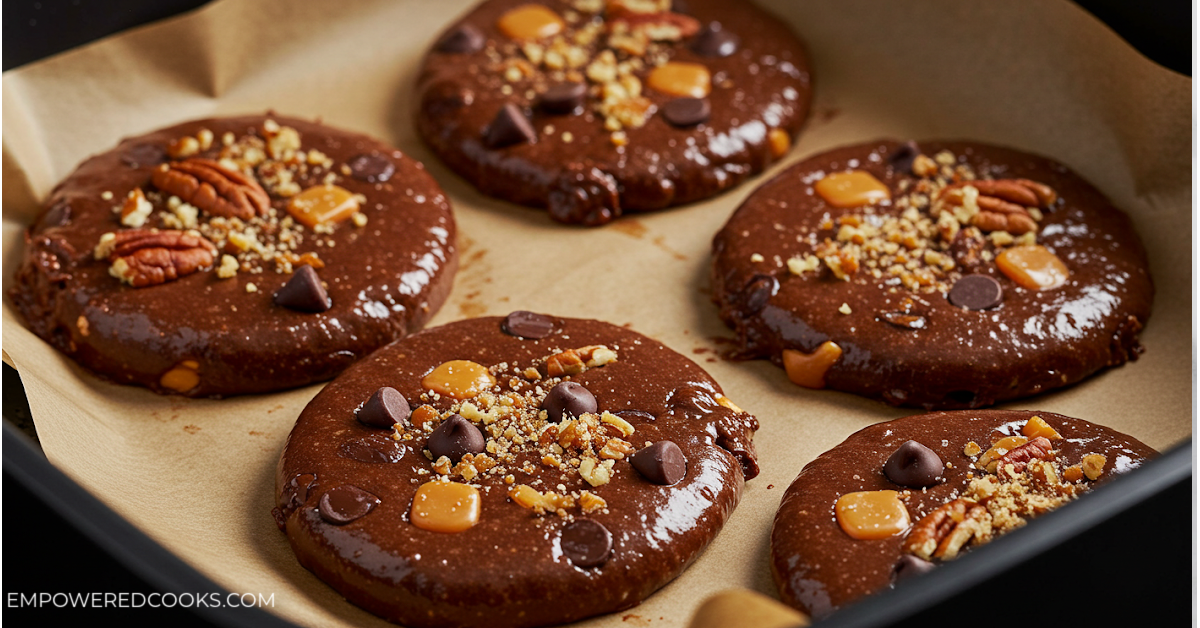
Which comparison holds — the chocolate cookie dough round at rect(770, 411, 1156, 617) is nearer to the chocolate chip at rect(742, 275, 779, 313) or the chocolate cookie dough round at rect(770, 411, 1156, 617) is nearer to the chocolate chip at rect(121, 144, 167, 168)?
the chocolate chip at rect(742, 275, 779, 313)

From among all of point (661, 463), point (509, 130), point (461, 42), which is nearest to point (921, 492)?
point (661, 463)

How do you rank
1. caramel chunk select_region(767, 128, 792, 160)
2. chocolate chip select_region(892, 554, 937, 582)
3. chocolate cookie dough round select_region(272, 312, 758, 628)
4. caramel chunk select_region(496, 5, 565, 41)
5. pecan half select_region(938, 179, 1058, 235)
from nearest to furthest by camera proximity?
Result: 1. chocolate chip select_region(892, 554, 937, 582)
2. chocolate cookie dough round select_region(272, 312, 758, 628)
3. pecan half select_region(938, 179, 1058, 235)
4. caramel chunk select_region(767, 128, 792, 160)
5. caramel chunk select_region(496, 5, 565, 41)

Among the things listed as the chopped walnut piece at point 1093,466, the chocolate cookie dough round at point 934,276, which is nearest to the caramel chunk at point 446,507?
the chocolate cookie dough round at point 934,276

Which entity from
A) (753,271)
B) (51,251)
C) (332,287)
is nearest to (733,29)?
(753,271)

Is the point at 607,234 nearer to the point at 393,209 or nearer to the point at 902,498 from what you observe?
the point at 393,209

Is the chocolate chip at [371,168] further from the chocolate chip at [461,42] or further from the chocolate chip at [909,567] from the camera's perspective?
the chocolate chip at [909,567]

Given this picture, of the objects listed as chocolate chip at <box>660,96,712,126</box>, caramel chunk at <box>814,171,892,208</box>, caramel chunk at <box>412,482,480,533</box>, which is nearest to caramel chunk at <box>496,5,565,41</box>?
chocolate chip at <box>660,96,712,126</box>
